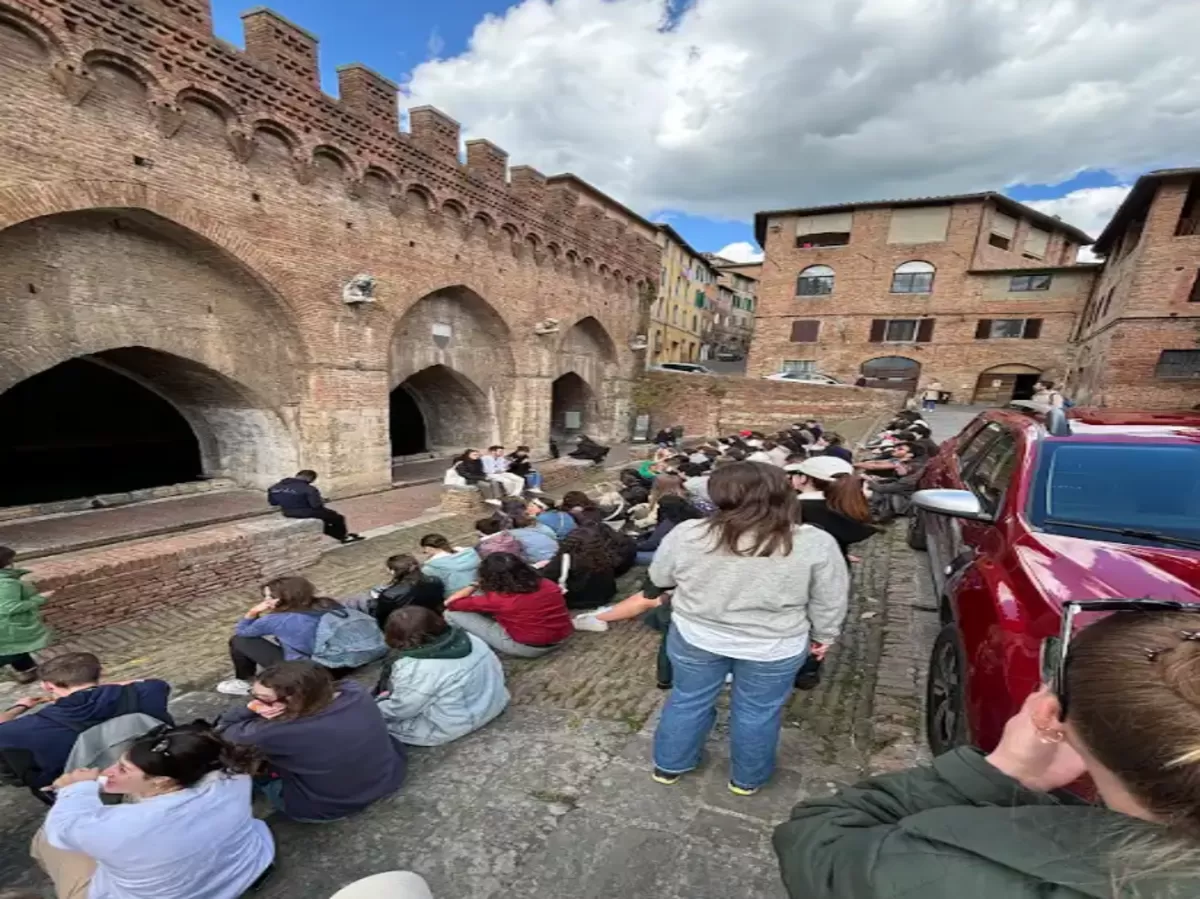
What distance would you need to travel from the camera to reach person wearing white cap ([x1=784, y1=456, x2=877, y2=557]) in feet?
12.7

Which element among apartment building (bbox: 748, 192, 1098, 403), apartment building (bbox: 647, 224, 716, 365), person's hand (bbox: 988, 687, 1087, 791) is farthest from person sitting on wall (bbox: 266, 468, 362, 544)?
apartment building (bbox: 647, 224, 716, 365)

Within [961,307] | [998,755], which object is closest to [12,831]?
[998,755]

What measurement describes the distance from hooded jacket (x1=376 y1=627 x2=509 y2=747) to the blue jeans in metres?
1.13

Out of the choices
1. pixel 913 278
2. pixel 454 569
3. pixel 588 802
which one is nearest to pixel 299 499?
pixel 454 569

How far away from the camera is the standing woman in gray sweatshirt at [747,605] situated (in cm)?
221

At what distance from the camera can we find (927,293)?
27984 millimetres

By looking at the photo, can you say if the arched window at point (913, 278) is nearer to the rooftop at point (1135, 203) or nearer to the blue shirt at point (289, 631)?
the rooftop at point (1135, 203)

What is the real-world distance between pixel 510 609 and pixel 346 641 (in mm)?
1169

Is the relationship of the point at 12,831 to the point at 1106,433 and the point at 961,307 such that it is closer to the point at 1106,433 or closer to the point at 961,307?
the point at 1106,433

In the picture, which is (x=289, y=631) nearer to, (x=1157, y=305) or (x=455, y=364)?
(x=455, y=364)

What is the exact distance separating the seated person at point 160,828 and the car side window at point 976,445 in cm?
538

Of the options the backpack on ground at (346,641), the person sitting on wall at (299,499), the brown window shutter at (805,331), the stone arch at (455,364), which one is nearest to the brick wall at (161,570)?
the person sitting on wall at (299,499)

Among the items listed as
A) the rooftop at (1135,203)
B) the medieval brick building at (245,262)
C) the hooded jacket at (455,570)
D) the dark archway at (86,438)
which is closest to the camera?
the hooded jacket at (455,570)

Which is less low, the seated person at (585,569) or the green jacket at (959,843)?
the green jacket at (959,843)
